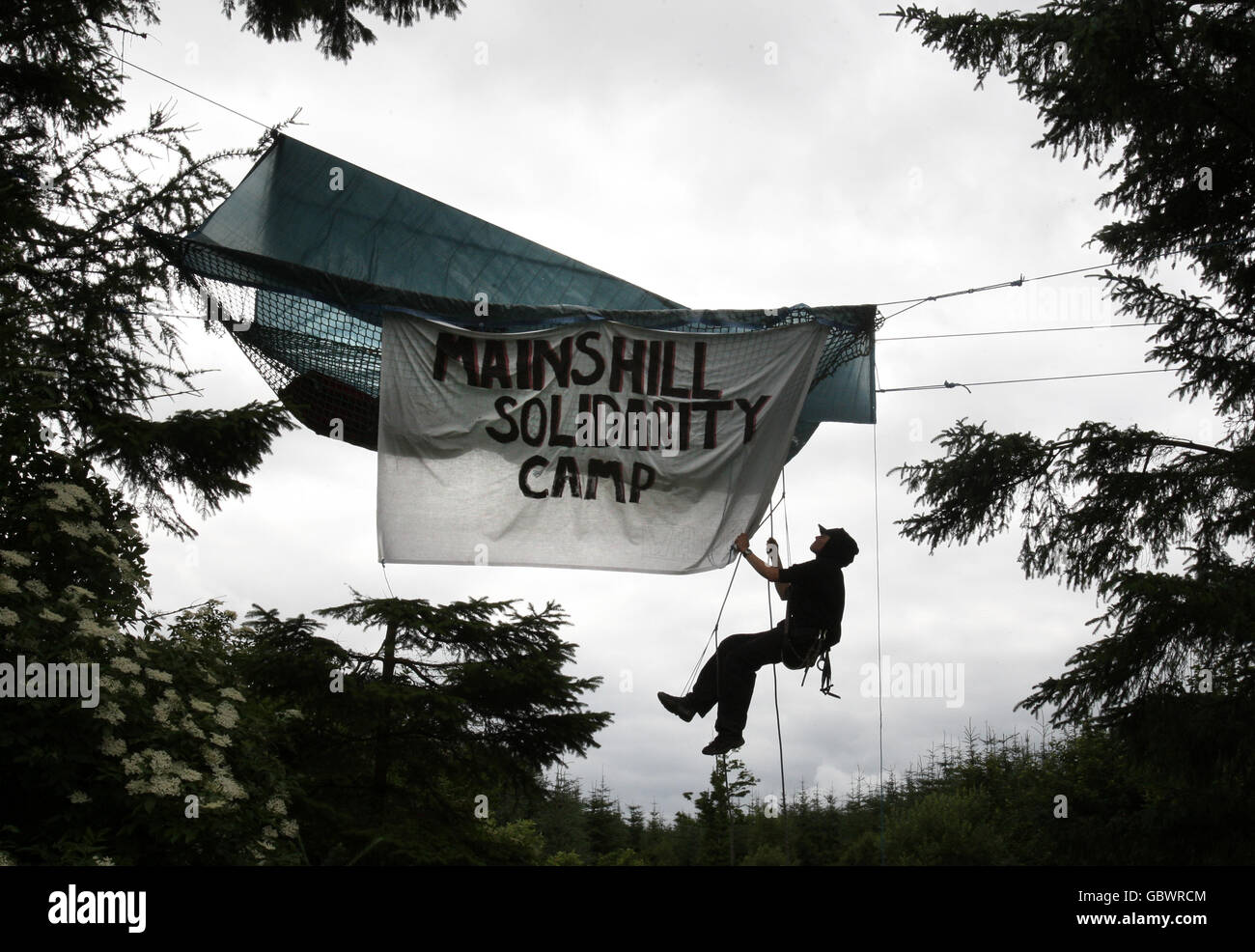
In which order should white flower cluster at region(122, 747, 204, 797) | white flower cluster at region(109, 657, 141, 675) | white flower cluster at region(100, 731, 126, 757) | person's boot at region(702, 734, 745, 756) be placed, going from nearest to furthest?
person's boot at region(702, 734, 745, 756)
white flower cluster at region(122, 747, 204, 797)
white flower cluster at region(100, 731, 126, 757)
white flower cluster at region(109, 657, 141, 675)

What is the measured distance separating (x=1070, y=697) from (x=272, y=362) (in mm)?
7842

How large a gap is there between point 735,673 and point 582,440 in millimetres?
1587

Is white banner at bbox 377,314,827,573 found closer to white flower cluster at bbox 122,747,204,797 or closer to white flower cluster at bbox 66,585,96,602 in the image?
white flower cluster at bbox 122,747,204,797

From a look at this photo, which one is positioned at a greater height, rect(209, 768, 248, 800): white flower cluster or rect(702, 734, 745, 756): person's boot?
rect(702, 734, 745, 756): person's boot

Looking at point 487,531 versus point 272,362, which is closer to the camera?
point 487,531

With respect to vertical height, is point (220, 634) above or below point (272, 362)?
below

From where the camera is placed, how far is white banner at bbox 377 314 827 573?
22.1 feet

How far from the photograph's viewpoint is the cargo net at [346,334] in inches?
282

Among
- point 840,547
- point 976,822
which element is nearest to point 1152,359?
point 840,547
